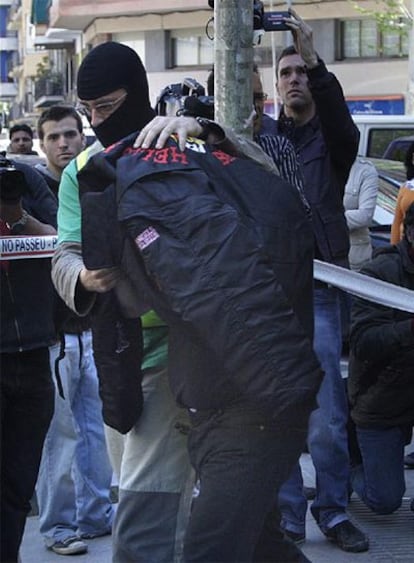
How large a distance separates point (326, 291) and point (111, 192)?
7.37ft

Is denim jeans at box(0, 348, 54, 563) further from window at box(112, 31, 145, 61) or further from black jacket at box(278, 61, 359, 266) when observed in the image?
window at box(112, 31, 145, 61)

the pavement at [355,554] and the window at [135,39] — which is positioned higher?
the window at [135,39]

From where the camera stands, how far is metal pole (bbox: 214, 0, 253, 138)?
5727 mm

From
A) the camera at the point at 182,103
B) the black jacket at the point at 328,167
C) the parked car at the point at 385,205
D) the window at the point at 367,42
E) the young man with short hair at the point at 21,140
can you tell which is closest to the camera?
the camera at the point at 182,103

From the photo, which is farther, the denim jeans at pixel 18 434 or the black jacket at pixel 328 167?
the black jacket at pixel 328 167

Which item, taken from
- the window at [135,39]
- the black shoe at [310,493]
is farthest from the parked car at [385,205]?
the window at [135,39]

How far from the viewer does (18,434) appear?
4656 mm

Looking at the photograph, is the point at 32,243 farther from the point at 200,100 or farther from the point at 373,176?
the point at 373,176

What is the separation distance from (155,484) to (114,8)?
32.5 metres

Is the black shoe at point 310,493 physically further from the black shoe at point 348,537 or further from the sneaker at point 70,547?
the sneaker at point 70,547

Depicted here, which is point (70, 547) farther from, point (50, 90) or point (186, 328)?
point (50, 90)

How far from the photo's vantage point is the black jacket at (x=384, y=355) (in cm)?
576

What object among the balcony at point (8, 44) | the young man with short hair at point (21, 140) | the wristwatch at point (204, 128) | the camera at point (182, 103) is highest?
the balcony at point (8, 44)

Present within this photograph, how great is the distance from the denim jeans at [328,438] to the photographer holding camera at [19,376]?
4.21 feet
